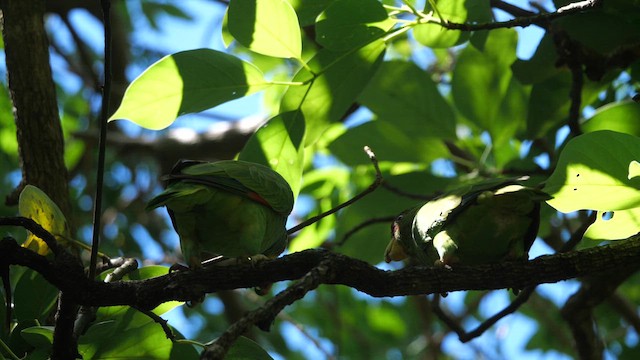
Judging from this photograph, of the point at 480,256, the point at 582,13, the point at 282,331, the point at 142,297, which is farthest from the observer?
the point at 282,331

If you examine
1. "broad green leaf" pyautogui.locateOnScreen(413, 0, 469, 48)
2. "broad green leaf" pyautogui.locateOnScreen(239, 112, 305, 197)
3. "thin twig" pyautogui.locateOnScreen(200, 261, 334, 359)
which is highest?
"broad green leaf" pyautogui.locateOnScreen(413, 0, 469, 48)

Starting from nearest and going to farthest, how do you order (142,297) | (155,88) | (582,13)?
(142,297), (155,88), (582,13)

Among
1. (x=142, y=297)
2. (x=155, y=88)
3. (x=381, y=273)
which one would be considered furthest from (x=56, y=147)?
(x=381, y=273)

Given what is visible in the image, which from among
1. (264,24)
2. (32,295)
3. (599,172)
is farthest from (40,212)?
(599,172)

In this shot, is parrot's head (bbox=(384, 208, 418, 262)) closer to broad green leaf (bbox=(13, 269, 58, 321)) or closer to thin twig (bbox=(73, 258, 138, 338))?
thin twig (bbox=(73, 258, 138, 338))

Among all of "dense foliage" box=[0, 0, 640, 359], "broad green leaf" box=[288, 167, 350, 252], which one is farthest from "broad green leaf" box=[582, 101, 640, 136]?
"broad green leaf" box=[288, 167, 350, 252]

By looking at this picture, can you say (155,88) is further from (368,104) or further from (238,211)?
(368,104)

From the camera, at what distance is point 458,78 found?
2945mm

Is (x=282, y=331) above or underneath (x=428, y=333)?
underneath

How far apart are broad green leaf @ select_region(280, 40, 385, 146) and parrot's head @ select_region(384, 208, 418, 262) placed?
1.40 feet

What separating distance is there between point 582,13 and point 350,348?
11.7 feet

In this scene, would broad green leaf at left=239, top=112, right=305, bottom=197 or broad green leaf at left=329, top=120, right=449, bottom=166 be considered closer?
broad green leaf at left=239, top=112, right=305, bottom=197

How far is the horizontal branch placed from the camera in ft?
5.72

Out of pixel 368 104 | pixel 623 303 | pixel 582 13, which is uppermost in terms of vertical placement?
pixel 582 13
